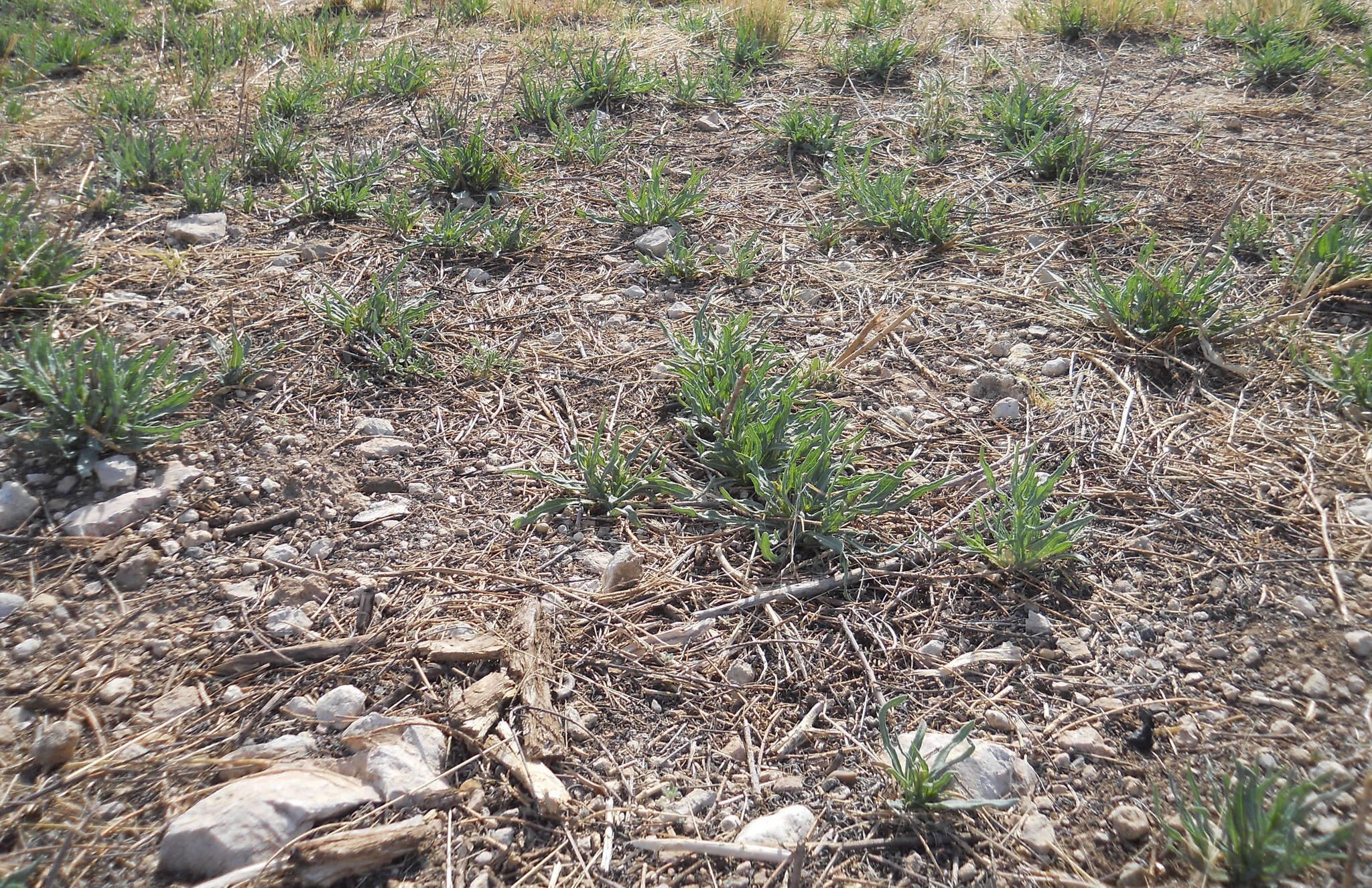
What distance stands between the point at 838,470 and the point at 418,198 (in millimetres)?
2229

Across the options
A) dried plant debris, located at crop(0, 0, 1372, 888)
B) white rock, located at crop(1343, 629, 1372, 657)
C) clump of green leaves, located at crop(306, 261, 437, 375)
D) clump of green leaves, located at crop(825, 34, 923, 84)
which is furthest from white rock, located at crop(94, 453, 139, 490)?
clump of green leaves, located at crop(825, 34, 923, 84)

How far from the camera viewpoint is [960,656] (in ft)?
5.44

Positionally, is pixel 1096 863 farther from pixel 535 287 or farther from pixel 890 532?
pixel 535 287

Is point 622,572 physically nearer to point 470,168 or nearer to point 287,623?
point 287,623

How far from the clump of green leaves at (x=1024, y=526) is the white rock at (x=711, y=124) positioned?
252cm

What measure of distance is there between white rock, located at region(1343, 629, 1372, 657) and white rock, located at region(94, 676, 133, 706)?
240cm

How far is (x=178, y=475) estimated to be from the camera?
1967 millimetres

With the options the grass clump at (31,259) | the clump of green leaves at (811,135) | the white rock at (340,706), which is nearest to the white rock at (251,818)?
the white rock at (340,706)

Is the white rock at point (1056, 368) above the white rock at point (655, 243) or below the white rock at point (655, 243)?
below

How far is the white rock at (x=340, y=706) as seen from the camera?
150 centimetres

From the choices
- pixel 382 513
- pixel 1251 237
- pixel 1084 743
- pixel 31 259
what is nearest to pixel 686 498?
pixel 382 513

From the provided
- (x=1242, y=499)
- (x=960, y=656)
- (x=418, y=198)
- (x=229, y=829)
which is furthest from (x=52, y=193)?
(x=1242, y=499)

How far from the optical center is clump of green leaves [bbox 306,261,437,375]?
2410 mm

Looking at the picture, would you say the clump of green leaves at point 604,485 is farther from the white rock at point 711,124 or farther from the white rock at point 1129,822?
the white rock at point 711,124
